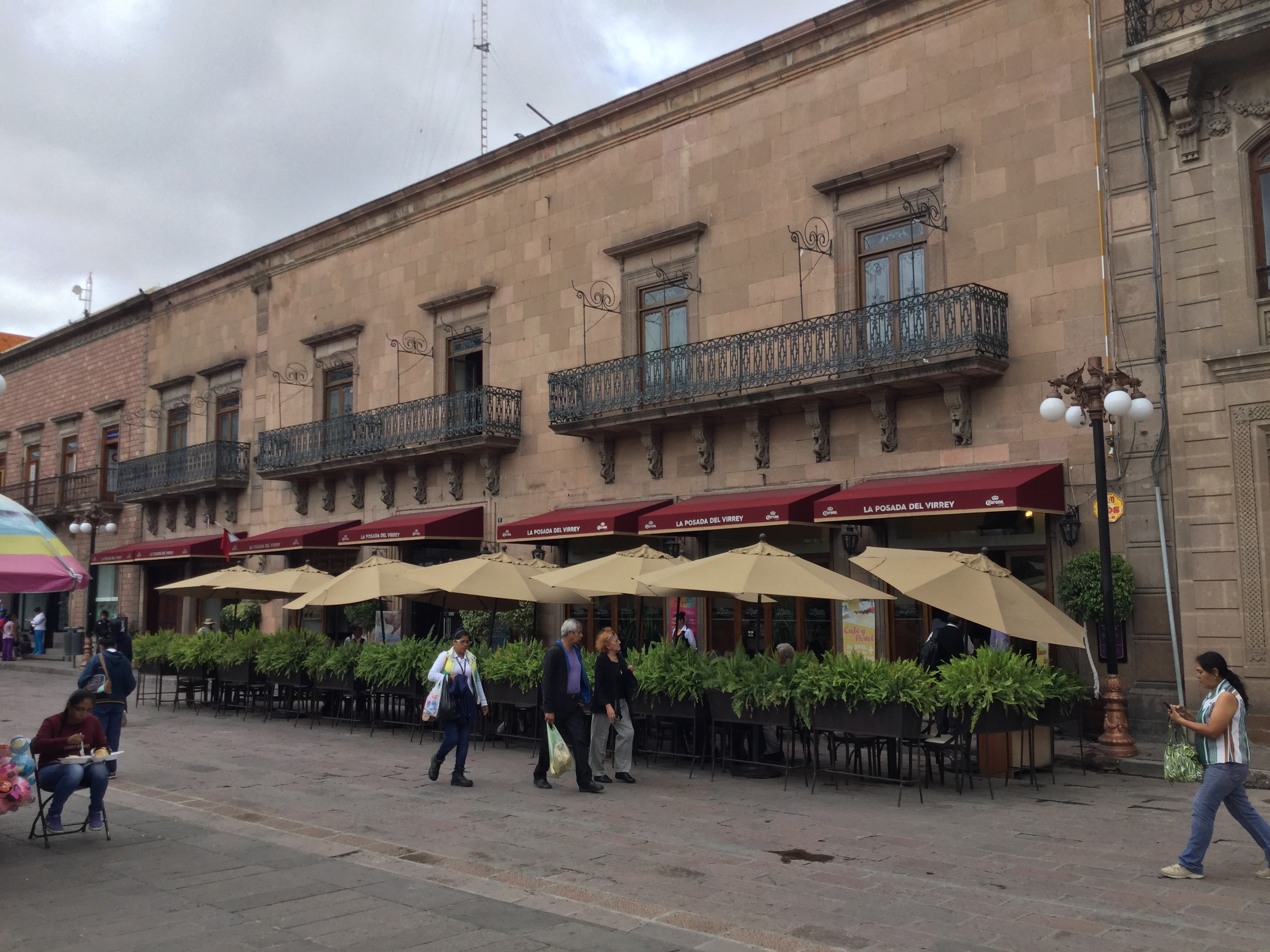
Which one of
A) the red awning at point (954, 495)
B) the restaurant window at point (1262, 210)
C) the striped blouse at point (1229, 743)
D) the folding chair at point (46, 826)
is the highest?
the restaurant window at point (1262, 210)

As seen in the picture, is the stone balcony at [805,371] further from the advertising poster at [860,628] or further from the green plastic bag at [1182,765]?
the green plastic bag at [1182,765]

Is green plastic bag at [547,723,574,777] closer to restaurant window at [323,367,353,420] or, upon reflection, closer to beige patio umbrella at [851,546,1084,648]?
beige patio umbrella at [851,546,1084,648]

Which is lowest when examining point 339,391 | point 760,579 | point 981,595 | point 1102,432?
point 981,595

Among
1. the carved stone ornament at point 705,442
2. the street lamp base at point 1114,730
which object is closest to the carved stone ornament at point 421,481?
the carved stone ornament at point 705,442

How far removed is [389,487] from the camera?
25.1 metres

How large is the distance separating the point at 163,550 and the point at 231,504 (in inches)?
86.8

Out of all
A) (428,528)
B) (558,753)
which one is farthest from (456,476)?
(558,753)

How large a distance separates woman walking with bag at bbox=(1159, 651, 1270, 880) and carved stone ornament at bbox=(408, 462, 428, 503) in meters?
18.7

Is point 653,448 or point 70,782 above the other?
point 653,448

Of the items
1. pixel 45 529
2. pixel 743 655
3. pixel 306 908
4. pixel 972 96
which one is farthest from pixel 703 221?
pixel 306 908

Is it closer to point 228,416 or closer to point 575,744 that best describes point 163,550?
point 228,416

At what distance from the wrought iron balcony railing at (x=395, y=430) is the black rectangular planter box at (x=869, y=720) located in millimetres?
12157

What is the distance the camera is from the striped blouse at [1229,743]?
7391 mm

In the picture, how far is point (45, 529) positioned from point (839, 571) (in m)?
11.6
